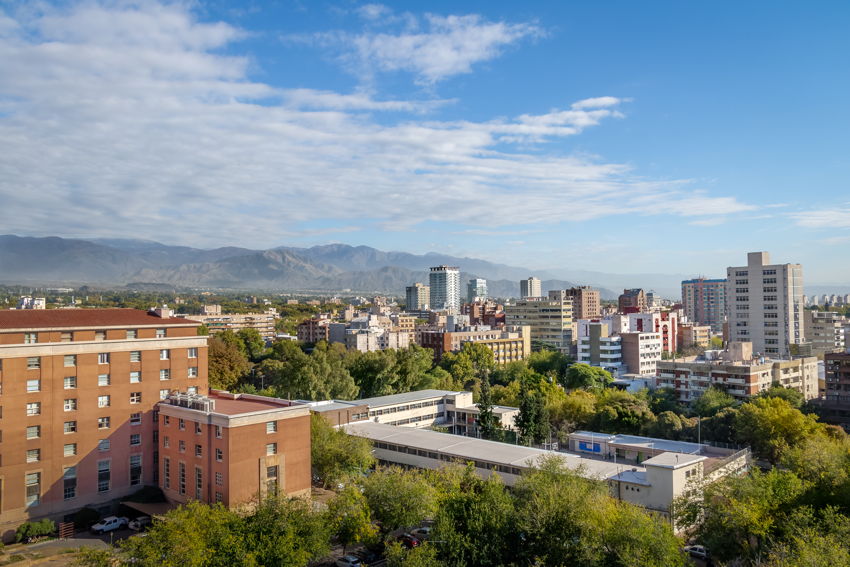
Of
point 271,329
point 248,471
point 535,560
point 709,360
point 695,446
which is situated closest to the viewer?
point 535,560

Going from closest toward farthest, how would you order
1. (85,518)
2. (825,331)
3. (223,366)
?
(85,518) < (223,366) < (825,331)

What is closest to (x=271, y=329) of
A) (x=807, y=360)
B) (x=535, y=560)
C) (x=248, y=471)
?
(x=807, y=360)

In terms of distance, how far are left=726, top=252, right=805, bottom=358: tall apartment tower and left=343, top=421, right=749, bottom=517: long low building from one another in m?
40.7

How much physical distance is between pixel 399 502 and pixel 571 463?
34.6 ft

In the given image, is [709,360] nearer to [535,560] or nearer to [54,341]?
[535,560]

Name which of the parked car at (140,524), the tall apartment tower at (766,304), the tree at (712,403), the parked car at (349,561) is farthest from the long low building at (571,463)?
the tall apartment tower at (766,304)

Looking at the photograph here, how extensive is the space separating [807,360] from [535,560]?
48.1m

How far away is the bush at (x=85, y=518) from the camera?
26.6 metres

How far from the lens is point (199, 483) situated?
84.0 feet

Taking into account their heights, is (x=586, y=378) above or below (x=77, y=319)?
below

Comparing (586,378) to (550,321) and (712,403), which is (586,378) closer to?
(712,403)

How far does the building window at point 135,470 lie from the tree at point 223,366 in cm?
2073

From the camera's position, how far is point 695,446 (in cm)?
3650

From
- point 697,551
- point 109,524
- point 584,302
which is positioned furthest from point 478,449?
point 584,302
